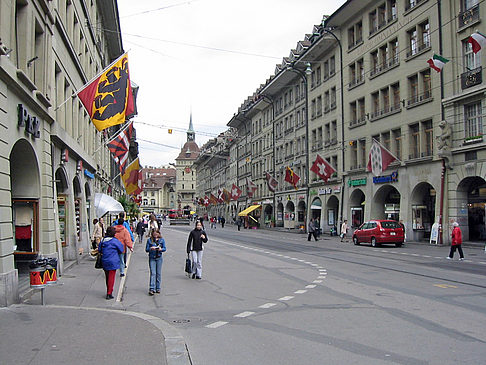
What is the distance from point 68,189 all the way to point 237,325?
1308cm

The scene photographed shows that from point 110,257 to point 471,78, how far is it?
24.2 m

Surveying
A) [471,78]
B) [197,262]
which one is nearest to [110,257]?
[197,262]

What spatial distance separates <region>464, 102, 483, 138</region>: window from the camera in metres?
27.8

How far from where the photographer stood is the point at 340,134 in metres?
44.1

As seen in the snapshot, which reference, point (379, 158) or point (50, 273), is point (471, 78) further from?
point (50, 273)

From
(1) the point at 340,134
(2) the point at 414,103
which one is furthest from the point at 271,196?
(2) the point at 414,103

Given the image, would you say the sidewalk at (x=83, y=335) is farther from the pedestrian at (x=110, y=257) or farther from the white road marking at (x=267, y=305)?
the white road marking at (x=267, y=305)

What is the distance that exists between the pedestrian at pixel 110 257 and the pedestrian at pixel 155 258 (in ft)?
2.87

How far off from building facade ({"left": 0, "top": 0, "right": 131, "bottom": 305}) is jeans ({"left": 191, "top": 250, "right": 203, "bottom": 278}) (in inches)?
160

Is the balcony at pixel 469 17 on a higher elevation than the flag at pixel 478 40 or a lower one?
higher

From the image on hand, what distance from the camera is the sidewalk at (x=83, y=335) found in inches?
244

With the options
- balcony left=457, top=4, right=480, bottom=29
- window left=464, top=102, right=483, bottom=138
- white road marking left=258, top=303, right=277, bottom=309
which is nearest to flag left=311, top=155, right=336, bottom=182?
window left=464, top=102, right=483, bottom=138

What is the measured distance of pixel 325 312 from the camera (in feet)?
30.8

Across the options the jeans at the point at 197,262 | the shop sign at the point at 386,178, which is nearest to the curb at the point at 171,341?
the jeans at the point at 197,262
